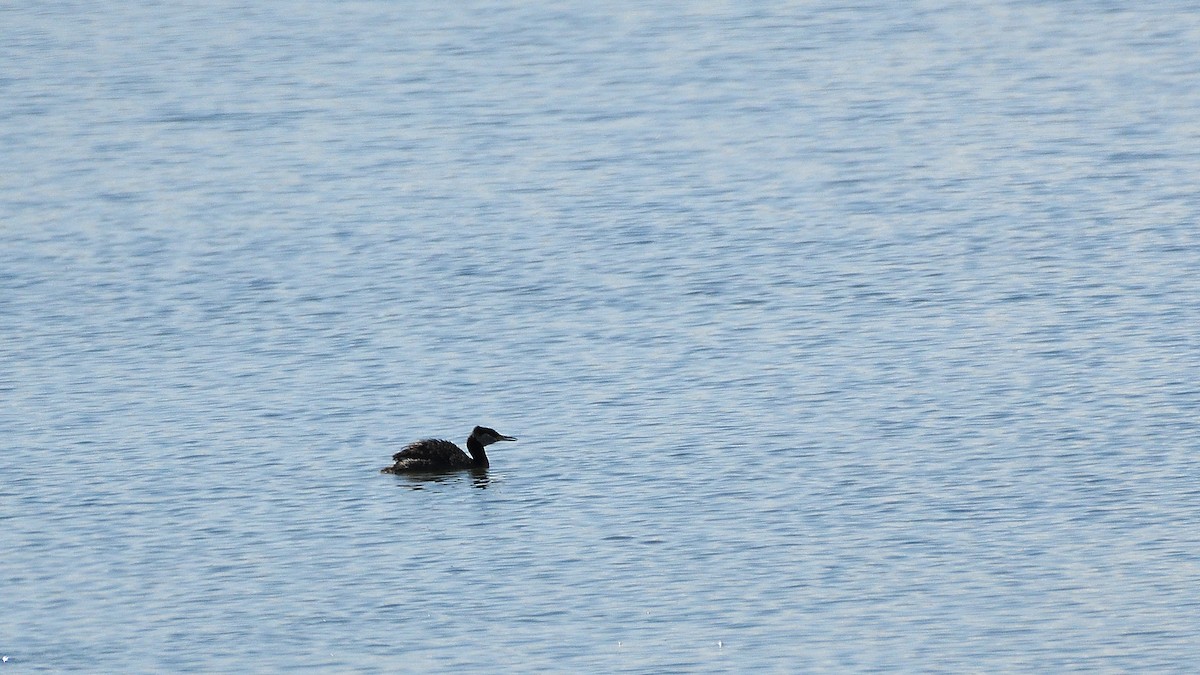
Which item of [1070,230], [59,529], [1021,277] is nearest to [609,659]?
[59,529]

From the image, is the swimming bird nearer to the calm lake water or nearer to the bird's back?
the bird's back

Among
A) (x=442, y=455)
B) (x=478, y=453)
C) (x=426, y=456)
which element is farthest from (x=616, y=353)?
(x=426, y=456)

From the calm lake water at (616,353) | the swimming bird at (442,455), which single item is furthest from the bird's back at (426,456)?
the calm lake water at (616,353)

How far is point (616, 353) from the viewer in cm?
2061

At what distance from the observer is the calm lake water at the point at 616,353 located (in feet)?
46.4

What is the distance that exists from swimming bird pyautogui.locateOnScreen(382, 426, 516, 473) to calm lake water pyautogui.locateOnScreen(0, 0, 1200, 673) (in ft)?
0.37

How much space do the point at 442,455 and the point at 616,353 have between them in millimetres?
3539

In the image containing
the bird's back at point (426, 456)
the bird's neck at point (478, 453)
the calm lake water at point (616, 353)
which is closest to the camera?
the calm lake water at point (616, 353)

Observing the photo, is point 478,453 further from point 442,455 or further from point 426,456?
point 426,456

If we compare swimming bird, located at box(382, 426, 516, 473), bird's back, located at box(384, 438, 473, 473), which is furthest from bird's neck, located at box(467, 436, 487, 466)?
bird's back, located at box(384, 438, 473, 473)

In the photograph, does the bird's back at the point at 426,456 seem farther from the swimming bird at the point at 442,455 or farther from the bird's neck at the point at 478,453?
the bird's neck at the point at 478,453

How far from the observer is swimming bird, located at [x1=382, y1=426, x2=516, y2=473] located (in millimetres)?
17250

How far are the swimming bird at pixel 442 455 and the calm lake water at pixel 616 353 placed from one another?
112mm

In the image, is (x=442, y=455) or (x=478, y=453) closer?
(x=442, y=455)
